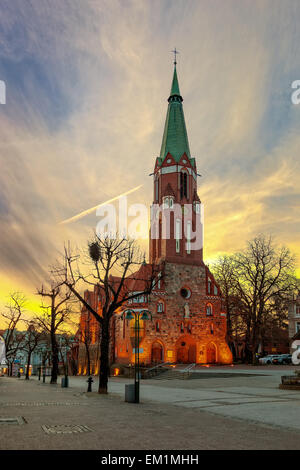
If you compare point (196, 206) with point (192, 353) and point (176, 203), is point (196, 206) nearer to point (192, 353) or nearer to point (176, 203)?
point (176, 203)

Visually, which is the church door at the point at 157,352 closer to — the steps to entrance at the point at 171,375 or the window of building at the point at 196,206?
the steps to entrance at the point at 171,375

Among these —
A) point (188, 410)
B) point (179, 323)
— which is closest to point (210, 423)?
point (188, 410)

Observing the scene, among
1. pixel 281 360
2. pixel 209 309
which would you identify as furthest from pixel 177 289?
pixel 281 360

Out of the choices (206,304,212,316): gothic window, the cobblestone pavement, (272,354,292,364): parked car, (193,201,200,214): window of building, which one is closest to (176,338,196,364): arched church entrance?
(206,304,212,316): gothic window

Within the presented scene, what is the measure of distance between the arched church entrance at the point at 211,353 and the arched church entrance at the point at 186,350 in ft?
7.23

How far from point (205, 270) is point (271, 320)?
12496 mm

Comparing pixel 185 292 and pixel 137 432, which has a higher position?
pixel 185 292

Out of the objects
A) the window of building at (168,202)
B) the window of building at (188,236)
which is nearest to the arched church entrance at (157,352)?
the window of building at (188,236)

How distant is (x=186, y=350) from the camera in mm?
58438

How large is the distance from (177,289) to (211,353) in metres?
10.3

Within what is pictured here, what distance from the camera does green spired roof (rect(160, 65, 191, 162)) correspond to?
2616 inches

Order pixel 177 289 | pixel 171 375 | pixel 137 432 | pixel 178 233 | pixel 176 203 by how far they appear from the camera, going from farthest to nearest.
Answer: pixel 176 203 < pixel 178 233 < pixel 177 289 < pixel 171 375 < pixel 137 432
